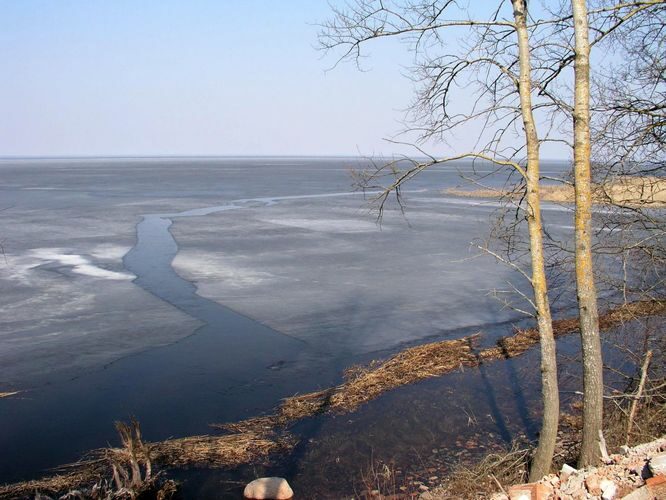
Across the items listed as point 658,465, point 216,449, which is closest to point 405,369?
point 216,449

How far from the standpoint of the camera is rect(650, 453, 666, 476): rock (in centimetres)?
435

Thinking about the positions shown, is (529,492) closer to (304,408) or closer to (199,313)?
(304,408)

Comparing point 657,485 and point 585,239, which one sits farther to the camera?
point 585,239

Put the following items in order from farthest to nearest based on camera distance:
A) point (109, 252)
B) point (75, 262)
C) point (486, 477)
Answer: point (109, 252)
point (75, 262)
point (486, 477)

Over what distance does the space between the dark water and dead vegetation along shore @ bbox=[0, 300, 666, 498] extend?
22 cm

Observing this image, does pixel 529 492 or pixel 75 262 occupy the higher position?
pixel 529 492

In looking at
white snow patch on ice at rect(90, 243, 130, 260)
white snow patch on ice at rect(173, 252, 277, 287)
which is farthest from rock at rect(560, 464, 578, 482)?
white snow patch on ice at rect(90, 243, 130, 260)

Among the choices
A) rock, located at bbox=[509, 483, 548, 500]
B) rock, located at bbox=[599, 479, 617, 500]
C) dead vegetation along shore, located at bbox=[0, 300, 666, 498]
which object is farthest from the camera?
dead vegetation along shore, located at bbox=[0, 300, 666, 498]

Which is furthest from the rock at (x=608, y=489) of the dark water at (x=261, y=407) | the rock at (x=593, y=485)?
the dark water at (x=261, y=407)

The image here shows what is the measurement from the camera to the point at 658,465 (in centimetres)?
438

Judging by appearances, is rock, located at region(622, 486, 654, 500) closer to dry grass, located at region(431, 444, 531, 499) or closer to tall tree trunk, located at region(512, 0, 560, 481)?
tall tree trunk, located at region(512, 0, 560, 481)

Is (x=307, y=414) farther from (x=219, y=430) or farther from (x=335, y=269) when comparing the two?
(x=335, y=269)

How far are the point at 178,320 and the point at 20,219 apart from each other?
757 inches

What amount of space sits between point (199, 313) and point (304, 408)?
5087 millimetres
